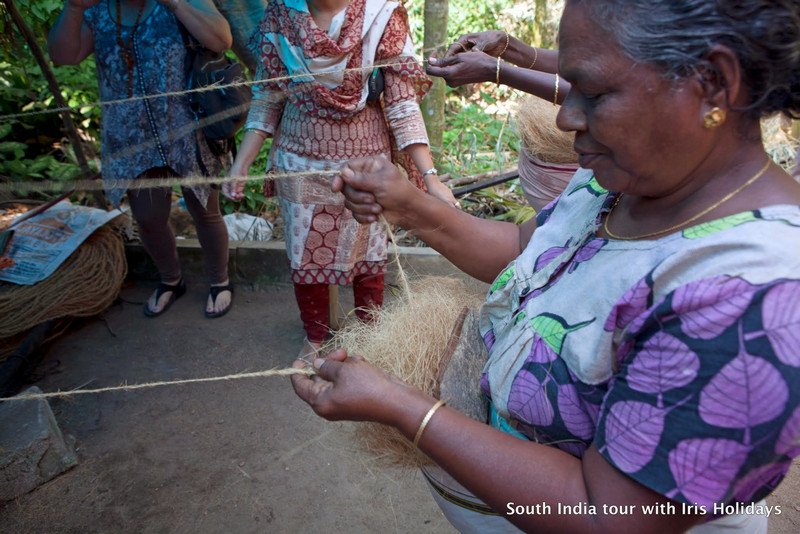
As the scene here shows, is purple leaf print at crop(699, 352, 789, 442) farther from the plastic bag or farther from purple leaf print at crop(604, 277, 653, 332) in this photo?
the plastic bag

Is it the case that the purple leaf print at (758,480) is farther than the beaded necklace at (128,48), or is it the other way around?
the beaded necklace at (128,48)

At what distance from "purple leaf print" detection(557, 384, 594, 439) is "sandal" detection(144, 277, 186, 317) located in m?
3.47

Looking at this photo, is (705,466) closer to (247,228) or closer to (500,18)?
(247,228)

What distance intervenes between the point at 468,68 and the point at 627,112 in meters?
1.59

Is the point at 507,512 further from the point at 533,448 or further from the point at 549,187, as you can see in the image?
the point at 549,187

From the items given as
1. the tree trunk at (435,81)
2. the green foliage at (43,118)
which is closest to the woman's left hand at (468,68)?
the tree trunk at (435,81)

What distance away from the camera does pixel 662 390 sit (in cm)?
80

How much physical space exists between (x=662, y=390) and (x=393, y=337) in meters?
0.85

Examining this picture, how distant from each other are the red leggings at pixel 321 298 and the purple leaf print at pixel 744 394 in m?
2.35

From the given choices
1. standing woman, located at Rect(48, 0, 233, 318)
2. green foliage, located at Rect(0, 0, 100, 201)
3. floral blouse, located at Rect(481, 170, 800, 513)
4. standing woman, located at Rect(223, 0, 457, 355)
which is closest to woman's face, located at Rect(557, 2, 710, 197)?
floral blouse, located at Rect(481, 170, 800, 513)

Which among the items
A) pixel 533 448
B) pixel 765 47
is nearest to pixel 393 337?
pixel 533 448

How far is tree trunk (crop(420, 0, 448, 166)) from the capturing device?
15.2 feet

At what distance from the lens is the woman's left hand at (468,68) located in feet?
7.64

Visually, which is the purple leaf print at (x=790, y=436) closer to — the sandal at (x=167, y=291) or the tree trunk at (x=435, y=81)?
the sandal at (x=167, y=291)
